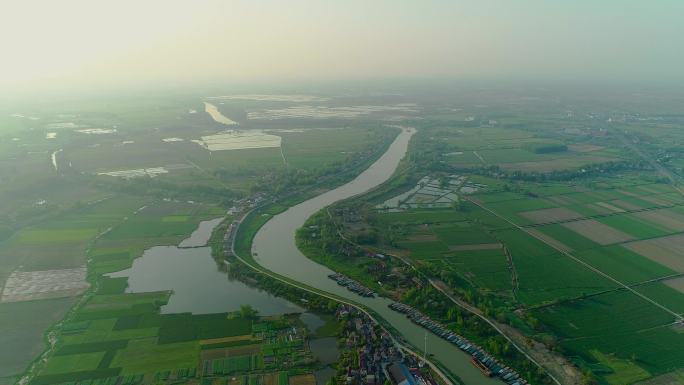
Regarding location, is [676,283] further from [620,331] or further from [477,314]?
[477,314]

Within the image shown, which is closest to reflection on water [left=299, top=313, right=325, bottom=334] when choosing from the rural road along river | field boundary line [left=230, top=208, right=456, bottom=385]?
field boundary line [left=230, top=208, right=456, bottom=385]

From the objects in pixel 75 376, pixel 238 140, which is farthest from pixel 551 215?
pixel 238 140

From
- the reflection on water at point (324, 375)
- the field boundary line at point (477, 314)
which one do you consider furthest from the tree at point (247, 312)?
the field boundary line at point (477, 314)

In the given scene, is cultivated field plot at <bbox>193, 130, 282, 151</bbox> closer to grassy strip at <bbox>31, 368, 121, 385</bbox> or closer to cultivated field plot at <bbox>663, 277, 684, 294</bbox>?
grassy strip at <bbox>31, 368, 121, 385</bbox>

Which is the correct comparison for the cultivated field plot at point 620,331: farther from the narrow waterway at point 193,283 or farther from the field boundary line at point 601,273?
the narrow waterway at point 193,283

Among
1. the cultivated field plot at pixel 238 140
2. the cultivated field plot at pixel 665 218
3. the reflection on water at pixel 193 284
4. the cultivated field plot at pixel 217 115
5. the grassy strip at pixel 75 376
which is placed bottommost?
the grassy strip at pixel 75 376

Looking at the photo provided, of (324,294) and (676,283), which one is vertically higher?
(324,294)
